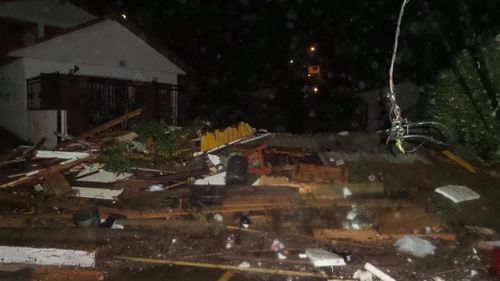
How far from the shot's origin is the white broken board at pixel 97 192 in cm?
647

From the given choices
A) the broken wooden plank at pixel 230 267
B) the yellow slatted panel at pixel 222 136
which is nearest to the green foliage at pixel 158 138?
the yellow slatted panel at pixel 222 136

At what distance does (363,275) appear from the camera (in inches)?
165

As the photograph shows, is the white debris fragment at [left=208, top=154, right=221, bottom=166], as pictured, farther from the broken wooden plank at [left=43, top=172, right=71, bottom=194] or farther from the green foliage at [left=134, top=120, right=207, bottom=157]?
the broken wooden plank at [left=43, top=172, right=71, bottom=194]

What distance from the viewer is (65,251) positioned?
14.9 ft

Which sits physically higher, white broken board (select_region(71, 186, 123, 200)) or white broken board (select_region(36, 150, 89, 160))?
white broken board (select_region(36, 150, 89, 160))

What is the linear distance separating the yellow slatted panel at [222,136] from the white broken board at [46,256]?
14.9 ft

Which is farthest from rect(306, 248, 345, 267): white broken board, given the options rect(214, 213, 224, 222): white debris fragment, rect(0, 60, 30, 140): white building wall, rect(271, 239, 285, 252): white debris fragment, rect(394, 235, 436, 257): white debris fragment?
rect(0, 60, 30, 140): white building wall

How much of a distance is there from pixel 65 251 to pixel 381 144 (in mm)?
8728

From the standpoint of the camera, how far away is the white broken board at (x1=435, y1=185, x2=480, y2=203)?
21.0 ft

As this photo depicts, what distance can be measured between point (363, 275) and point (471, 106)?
20.5 ft

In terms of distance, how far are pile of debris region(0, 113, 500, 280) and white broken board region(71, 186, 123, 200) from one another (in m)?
0.03

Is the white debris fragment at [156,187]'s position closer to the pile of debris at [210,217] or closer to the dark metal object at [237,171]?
Answer: the pile of debris at [210,217]

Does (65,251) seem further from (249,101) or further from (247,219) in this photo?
(249,101)

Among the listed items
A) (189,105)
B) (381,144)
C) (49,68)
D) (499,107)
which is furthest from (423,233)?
(189,105)
